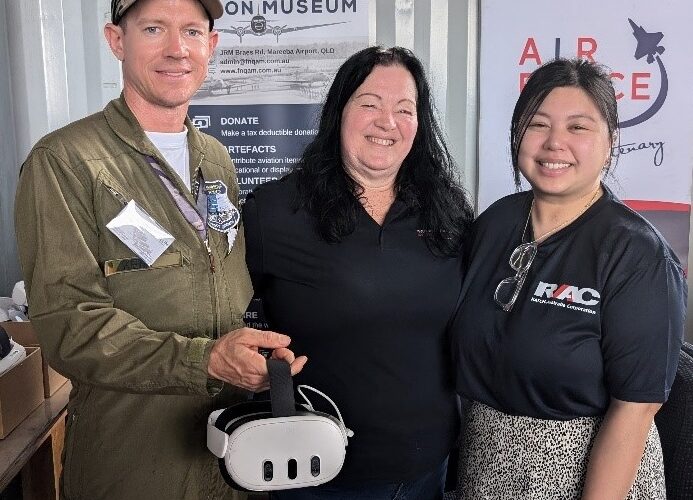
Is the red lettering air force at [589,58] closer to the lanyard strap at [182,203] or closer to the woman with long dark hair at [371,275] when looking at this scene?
the woman with long dark hair at [371,275]

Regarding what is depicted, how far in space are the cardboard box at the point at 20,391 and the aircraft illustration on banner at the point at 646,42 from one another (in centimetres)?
234

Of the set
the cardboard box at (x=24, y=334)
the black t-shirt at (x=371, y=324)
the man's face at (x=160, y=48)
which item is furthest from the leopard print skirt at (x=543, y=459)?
the cardboard box at (x=24, y=334)

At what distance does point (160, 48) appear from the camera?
140 centimetres

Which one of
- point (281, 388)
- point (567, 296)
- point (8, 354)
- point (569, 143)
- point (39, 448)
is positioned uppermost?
point (569, 143)

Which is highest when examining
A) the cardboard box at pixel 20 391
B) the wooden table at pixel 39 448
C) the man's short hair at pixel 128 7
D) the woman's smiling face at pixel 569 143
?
the man's short hair at pixel 128 7

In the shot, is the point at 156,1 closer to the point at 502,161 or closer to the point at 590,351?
the point at 590,351

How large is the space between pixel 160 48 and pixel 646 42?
1821 millimetres

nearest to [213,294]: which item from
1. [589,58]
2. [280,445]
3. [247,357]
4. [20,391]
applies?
[247,357]

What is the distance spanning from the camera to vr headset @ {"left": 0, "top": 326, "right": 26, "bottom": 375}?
1834mm

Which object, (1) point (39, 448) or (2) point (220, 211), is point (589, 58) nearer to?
(2) point (220, 211)

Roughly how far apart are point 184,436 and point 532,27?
1904 millimetres

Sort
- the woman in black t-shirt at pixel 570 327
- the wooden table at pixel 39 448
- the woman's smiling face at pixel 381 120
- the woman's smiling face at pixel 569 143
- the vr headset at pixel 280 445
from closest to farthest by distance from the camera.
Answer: the vr headset at pixel 280 445 < the woman in black t-shirt at pixel 570 327 < the woman's smiling face at pixel 569 143 < the woman's smiling face at pixel 381 120 < the wooden table at pixel 39 448

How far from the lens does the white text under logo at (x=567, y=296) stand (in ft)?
4.20

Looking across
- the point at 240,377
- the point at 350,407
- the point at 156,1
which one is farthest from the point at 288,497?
the point at 156,1
